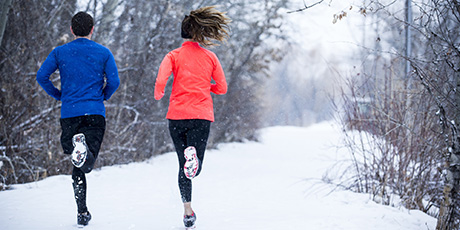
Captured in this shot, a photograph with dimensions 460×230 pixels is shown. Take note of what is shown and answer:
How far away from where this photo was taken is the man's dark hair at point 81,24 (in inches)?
124

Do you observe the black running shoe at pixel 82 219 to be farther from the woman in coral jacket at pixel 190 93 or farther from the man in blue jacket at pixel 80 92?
the woman in coral jacket at pixel 190 93

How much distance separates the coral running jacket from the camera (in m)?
3.22

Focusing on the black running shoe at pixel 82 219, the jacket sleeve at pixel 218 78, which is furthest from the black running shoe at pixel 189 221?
the jacket sleeve at pixel 218 78

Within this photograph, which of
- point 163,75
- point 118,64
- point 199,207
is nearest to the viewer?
point 163,75

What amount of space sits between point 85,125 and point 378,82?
3853 millimetres

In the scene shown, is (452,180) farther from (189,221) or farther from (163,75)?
(163,75)

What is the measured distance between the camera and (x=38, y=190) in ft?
15.8

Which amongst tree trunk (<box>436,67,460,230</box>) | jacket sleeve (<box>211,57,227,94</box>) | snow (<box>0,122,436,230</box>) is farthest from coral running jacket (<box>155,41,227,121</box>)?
tree trunk (<box>436,67,460,230</box>)

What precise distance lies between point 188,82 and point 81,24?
102 centimetres

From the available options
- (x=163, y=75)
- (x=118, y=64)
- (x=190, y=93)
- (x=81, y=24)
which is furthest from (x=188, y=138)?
(x=118, y=64)

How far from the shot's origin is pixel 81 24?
316 centimetres

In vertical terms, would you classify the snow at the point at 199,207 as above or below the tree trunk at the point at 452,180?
below

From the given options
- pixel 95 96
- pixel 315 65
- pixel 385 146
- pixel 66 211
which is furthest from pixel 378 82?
pixel 315 65

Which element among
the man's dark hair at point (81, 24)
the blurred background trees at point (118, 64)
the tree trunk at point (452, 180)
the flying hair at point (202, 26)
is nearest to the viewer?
the tree trunk at point (452, 180)
